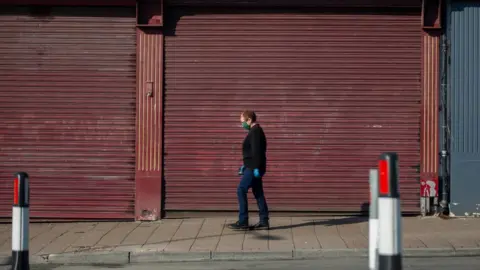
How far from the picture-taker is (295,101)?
43.3 ft

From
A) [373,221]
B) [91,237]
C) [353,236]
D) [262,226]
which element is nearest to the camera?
[373,221]

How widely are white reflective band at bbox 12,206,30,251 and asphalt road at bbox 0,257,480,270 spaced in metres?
2.17

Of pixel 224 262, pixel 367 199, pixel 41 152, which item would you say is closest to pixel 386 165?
pixel 224 262

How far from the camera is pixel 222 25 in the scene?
13.2m

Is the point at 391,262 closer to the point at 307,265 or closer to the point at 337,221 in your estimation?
the point at 307,265

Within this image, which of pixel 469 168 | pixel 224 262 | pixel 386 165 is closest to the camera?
pixel 386 165

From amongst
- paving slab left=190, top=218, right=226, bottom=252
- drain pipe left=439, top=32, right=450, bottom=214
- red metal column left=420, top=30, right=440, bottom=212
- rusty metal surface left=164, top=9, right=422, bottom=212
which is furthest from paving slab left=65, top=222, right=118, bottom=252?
drain pipe left=439, top=32, right=450, bottom=214

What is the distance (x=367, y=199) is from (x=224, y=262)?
4.15 metres

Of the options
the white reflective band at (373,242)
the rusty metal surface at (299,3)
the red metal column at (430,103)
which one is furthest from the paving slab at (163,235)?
the white reflective band at (373,242)

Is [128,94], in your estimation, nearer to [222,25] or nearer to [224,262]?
[222,25]

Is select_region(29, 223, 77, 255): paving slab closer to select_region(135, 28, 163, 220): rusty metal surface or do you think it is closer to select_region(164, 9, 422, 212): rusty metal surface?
select_region(135, 28, 163, 220): rusty metal surface

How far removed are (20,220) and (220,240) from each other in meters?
4.15

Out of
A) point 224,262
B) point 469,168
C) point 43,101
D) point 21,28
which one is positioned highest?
point 21,28

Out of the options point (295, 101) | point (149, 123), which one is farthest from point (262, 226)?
point (149, 123)
